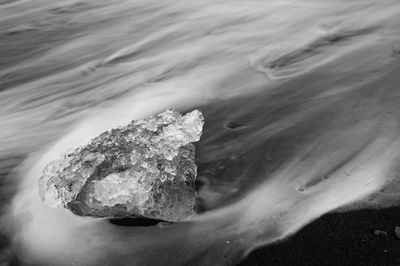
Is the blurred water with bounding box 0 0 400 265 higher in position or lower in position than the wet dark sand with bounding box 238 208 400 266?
higher

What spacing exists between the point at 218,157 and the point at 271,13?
420 centimetres

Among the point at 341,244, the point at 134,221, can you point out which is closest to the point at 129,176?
the point at 134,221

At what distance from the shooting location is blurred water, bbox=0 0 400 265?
2.76 meters

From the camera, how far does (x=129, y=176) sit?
279 cm

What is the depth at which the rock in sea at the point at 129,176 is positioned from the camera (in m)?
2.73

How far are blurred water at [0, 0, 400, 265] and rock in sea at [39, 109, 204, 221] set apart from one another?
0.38 feet

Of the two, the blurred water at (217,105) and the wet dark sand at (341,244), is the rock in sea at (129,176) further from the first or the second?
the wet dark sand at (341,244)

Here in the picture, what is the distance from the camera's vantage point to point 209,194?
9.78 ft

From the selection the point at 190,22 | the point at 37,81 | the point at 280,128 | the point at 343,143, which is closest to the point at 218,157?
the point at 280,128

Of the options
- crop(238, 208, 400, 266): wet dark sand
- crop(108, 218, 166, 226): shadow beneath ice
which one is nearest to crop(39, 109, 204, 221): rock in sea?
crop(108, 218, 166, 226): shadow beneath ice

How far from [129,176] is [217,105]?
67.8 inches

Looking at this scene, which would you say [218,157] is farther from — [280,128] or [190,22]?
[190,22]

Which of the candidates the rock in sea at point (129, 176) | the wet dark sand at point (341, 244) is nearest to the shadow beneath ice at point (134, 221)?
the rock in sea at point (129, 176)

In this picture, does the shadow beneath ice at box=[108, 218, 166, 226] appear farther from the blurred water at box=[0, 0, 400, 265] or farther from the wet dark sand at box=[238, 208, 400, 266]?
the wet dark sand at box=[238, 208, 400, 266]
